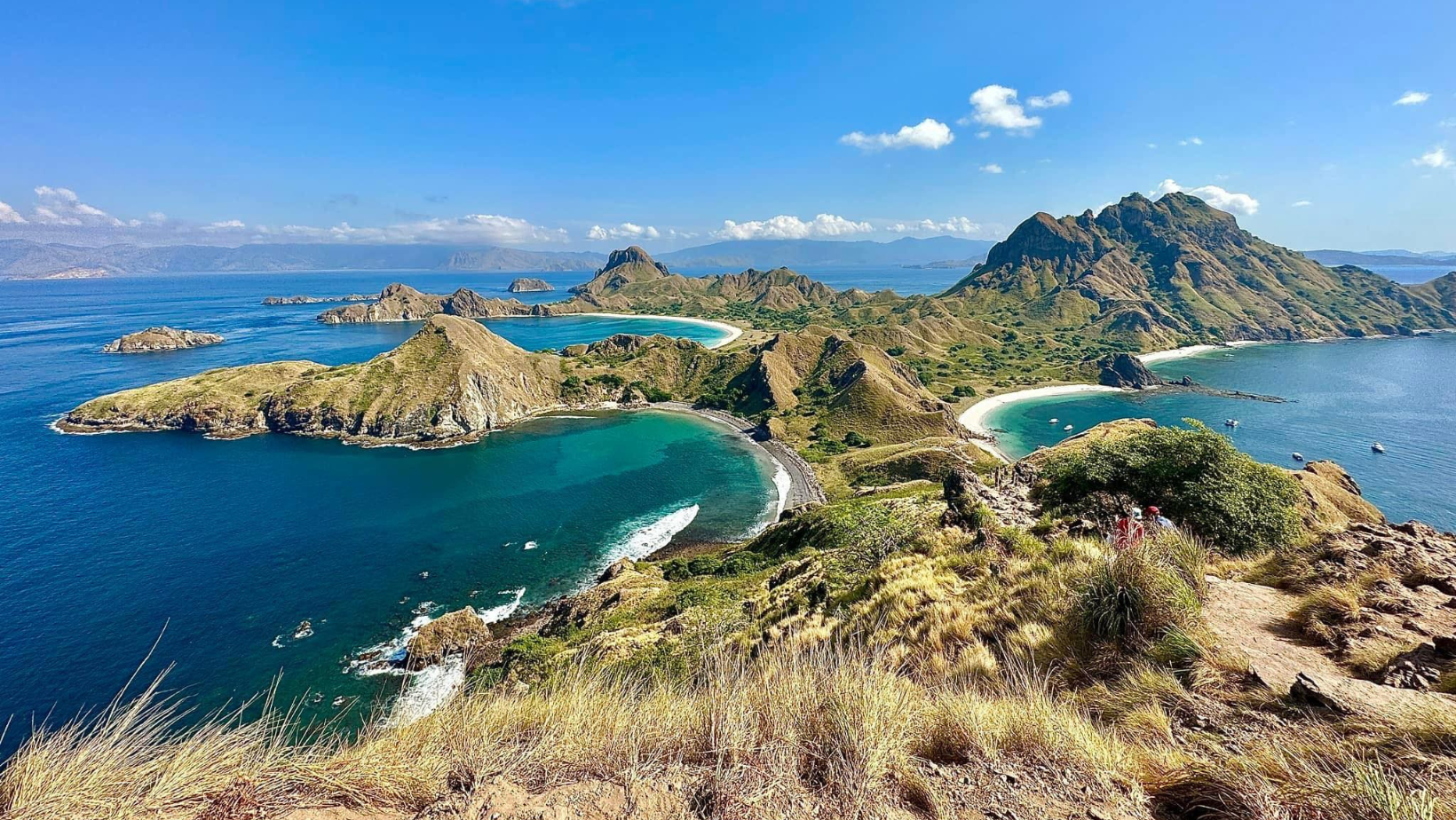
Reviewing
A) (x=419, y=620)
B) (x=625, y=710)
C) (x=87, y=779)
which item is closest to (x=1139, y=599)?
(x=625, y=710)

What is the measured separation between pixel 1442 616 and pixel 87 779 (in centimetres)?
1764

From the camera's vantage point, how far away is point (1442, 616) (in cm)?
867

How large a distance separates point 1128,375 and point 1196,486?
131912 millimetres

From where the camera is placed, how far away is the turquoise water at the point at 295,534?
3644 centimetres

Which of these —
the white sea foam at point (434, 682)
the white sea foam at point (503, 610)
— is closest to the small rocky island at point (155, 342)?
the white sea foam at point (503, 610)

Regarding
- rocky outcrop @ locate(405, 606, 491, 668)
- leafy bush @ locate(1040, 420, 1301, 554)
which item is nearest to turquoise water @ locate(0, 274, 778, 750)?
rocky outcrop @ locate(405, 606, 491, 668)

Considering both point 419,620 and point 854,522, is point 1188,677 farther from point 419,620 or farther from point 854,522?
point 419,620

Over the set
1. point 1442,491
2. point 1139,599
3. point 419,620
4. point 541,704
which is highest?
point 1139,599

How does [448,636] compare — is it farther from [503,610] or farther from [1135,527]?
[1135,527]

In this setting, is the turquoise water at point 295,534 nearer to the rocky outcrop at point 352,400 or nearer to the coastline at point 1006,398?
the rocky outcrop at point 352,400

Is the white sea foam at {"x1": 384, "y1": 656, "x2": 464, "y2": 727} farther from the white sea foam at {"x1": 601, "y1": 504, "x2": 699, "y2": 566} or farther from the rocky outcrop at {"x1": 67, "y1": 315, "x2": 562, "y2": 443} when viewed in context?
the rocky outcrop at {"x1": 67, "y1": 315, "x2": 562, "y2": 443}

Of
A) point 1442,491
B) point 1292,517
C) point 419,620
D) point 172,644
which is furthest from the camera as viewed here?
point 1442,491

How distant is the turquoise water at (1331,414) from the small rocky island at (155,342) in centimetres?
22021

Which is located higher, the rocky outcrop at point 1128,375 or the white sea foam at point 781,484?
the rocky outcrop at point 1128,375
